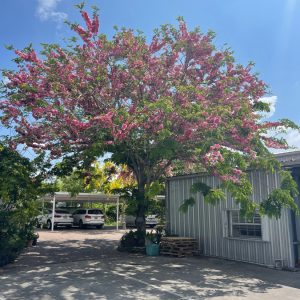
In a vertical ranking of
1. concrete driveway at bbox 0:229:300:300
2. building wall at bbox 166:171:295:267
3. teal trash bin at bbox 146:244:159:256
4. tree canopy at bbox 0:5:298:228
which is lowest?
concrete driveway at bbox 0:229:300:300

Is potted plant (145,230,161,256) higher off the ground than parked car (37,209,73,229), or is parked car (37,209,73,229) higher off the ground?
parked car (37,209,73,229)

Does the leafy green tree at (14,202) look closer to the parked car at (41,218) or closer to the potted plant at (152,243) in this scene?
the parked car at (41,218)

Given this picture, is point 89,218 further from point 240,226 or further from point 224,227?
point 240,226

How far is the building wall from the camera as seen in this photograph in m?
10.7

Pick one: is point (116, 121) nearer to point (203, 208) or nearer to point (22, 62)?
point (22, 62)

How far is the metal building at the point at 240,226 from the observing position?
10672mm

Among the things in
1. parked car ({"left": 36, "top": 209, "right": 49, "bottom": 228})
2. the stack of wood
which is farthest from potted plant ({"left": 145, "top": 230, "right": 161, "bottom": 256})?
parked car ({"left": 36, "top": 209, "right": 49, "bottom": 228})

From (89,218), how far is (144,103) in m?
19.4

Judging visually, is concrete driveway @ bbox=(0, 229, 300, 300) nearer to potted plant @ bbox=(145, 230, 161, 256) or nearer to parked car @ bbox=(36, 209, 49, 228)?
potted plant @ bbox=(145, 230, 161, 256)

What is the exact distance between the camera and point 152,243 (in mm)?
13516

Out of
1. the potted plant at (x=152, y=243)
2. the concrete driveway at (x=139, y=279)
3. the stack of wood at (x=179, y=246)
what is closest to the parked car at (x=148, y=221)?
the potted plant at (x=152, y=243)

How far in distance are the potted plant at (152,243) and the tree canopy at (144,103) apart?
3.36 meters

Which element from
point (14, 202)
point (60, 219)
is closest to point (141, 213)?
point (14, 202)

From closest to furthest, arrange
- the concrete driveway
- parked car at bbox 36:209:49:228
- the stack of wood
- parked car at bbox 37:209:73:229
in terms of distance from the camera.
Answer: the concrete driveway < parked car at bbox 36:209:49:228 < the stack of wood < parked car at bbox 37:209:73:229
